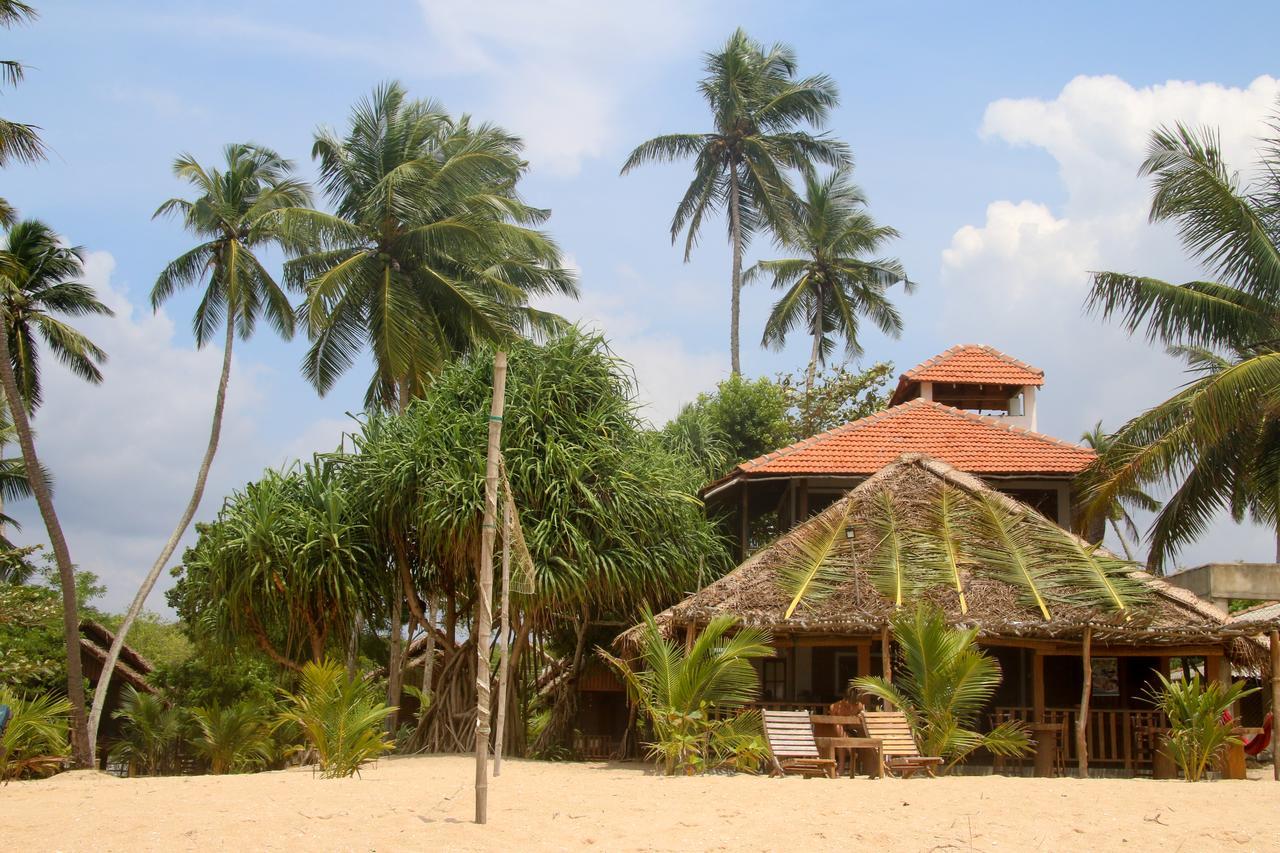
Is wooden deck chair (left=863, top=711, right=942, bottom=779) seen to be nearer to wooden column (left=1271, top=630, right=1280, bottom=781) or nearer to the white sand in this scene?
the white sand

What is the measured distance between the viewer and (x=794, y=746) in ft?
44.0

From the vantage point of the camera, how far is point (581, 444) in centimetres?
1759

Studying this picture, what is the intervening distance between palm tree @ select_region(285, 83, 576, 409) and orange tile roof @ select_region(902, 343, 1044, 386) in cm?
782

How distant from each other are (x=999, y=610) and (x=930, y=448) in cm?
574

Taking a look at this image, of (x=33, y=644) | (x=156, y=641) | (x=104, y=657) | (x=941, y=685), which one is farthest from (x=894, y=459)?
(x=156, y=641)

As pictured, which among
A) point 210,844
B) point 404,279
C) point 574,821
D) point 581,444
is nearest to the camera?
point 210,844

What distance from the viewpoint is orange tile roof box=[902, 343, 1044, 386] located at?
23.3m

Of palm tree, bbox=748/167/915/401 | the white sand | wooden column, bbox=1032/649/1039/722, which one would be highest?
palm tree, bbox=748/167/915/401

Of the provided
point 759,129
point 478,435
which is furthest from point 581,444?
point 759,129

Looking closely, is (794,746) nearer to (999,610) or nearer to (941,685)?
(941,685)

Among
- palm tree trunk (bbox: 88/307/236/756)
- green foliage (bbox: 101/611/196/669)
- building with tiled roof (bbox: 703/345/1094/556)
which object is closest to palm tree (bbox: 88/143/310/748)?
palm tree trunk (bbox: 88/307/236/756)

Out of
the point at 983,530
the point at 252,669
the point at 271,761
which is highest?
the point at 983,530

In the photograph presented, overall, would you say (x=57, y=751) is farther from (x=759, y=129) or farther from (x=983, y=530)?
(x=759, y=129)

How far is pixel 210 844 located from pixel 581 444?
9851 mm
